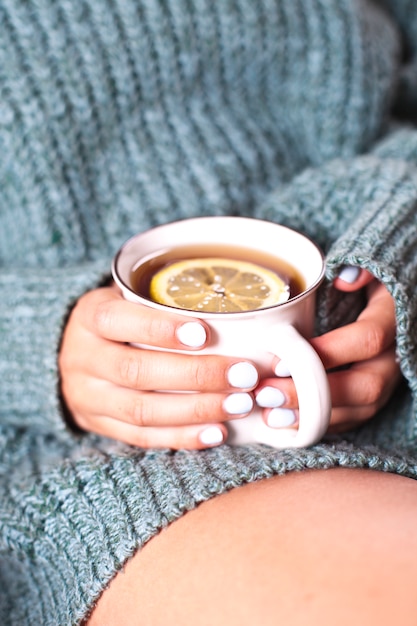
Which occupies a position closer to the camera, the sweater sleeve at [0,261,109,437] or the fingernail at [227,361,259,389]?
the fingernail at [227,361,259,389]

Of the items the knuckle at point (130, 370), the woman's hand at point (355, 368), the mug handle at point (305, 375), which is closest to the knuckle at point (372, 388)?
the woman's hand at point (355, 368)

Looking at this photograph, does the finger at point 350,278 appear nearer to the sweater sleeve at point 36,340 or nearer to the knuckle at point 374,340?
the knuckle at point 374,340

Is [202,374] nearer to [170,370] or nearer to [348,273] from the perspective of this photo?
[170,370]

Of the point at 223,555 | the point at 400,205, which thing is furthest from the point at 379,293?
the point at 223,555

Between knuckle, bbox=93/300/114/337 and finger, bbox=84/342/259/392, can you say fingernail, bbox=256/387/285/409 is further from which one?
knuckle, bbox=93/300/114/337

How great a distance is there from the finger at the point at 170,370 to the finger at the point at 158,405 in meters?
0.01

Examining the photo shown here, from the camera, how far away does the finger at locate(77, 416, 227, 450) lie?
24.4 inches

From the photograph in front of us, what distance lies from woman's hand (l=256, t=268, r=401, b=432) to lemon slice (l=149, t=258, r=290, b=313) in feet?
0.19

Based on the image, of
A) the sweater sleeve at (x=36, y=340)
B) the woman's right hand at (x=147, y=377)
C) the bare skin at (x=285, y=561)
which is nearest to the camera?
the bare skin at (x=285, y=561)

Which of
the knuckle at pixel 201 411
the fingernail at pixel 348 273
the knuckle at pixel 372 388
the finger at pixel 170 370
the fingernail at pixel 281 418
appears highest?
the fingernail at pixel 348 273

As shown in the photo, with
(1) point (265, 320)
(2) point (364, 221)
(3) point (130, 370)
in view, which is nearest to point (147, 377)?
(3) point (130, 370)

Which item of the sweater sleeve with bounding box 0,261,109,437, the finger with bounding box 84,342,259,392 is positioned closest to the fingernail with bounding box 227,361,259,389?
the finger with bounding box 84,342,259,392

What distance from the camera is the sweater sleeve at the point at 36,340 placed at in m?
0.73

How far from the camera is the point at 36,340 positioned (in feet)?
2.45
